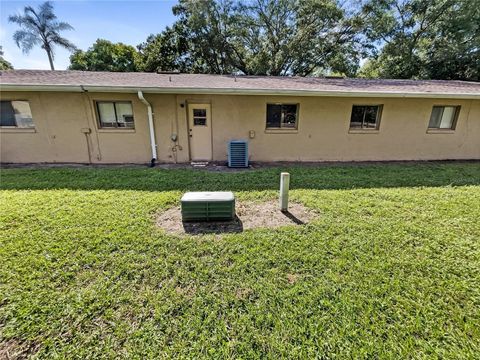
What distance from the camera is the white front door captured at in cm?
760

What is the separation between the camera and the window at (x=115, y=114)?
7355 millimetres

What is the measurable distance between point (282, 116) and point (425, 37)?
57.6 ft

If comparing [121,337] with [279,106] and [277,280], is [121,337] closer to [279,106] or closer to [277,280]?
[277,280]

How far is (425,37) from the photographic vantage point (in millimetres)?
16828

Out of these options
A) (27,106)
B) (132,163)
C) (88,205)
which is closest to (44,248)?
(88,205)

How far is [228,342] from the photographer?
187 centimetres

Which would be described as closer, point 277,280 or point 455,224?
point 277,280

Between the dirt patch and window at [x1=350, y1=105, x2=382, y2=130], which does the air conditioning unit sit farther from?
window at [x1=350, y1=105, x2=382, y2=130]

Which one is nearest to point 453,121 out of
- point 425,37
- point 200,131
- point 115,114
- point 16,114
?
point 200,131

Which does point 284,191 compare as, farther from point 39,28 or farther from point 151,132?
point 39,28

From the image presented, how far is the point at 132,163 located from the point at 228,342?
7175 mm

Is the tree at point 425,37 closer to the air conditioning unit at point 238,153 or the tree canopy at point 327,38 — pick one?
the tree canopy at point 327,38

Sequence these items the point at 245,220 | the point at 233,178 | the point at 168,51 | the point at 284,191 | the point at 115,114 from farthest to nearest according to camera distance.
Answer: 1. the point at 168,51
2. the point at 115,114
3. the point at 233,178
4. the point at 284,191
5. the point at 245,220

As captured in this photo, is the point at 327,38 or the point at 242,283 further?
the point at 327,38
